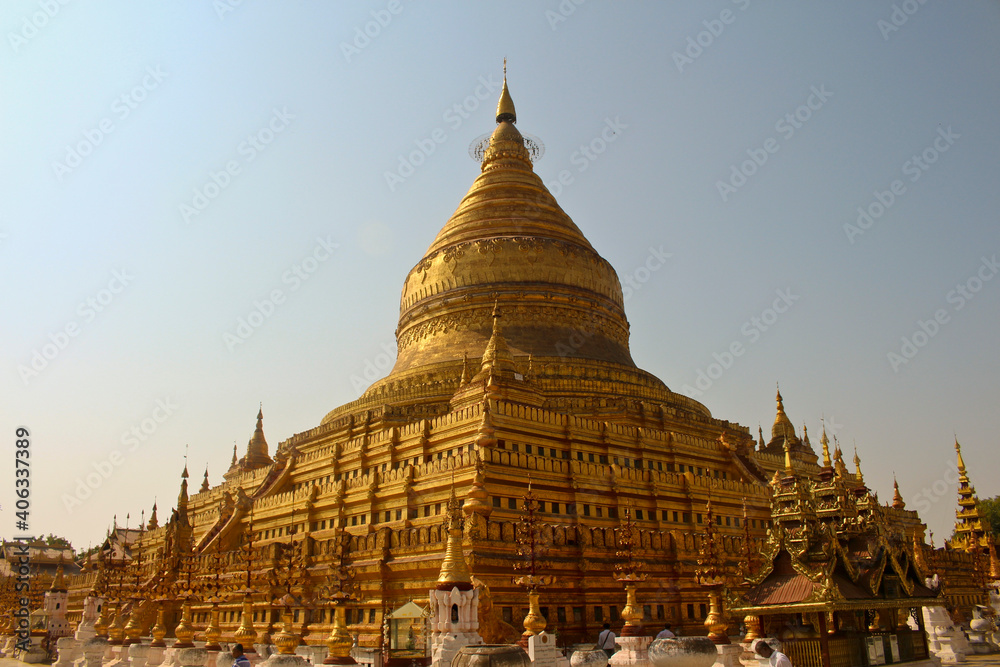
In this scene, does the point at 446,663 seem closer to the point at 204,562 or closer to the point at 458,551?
the point at 458,551

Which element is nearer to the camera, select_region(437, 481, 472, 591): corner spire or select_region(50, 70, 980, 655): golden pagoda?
select_region(437, 481, 472, 591): corner spire

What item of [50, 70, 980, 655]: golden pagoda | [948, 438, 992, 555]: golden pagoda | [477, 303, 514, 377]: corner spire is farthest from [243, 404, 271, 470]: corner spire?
[948, 438, 992, 555]: golden pagoda

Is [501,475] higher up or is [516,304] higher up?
[516,304]

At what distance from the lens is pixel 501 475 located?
2809 centimetres

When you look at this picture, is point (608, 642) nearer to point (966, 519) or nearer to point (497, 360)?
point (497, 360)

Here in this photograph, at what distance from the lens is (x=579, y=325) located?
45062 mm

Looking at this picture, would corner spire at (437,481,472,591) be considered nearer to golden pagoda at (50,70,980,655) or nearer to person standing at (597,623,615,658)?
golden pagoda at (50,70,980,655)

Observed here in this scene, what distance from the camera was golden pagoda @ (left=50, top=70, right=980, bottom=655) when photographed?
2698 cm

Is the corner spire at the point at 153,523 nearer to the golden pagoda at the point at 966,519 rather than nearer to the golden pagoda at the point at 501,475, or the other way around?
the golden pagoda at the point at 501,475

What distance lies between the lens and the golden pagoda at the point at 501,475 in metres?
27.0

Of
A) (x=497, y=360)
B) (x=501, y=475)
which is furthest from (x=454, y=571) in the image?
(x=497, y=360)

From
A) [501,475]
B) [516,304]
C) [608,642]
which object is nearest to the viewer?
[608,642]

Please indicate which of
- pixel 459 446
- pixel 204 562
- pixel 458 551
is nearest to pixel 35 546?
pixel 204 562

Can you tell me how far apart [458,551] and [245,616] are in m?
7.56
